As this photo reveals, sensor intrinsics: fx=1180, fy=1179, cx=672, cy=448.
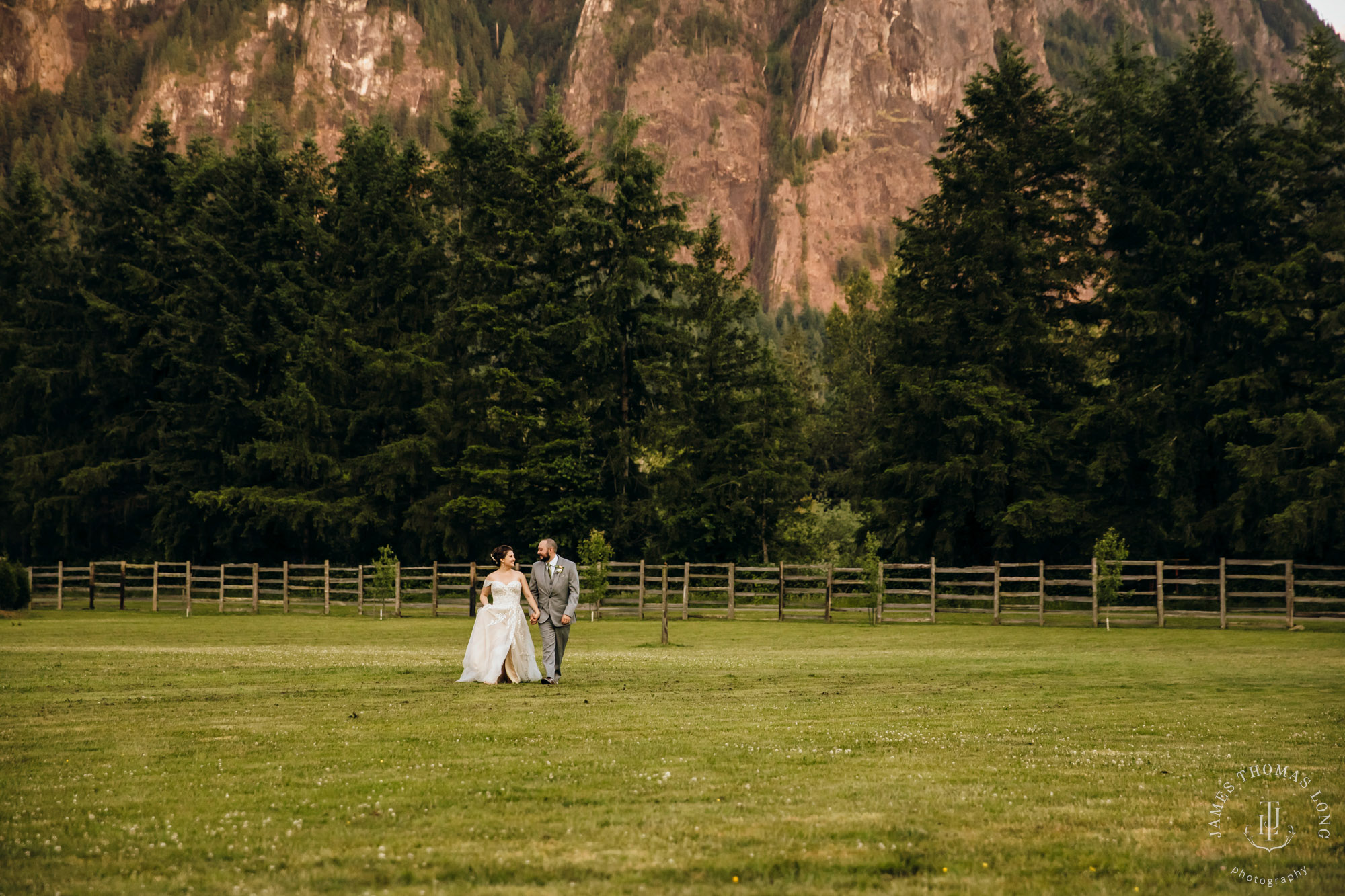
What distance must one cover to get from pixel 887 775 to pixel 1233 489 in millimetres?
37956

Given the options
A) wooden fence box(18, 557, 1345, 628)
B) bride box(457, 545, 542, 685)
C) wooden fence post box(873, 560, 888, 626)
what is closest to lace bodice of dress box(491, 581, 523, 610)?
bride box(457, 545, 542, 685)

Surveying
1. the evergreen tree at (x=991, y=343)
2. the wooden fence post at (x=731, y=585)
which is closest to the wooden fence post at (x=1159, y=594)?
the evergreen tree at (x=991, y=343)

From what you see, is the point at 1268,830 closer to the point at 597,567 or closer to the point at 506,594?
the point at 506,594

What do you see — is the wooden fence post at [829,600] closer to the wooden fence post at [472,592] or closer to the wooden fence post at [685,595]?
the wooden fence post at [685,595]

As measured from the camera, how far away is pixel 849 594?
123 ft

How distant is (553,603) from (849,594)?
2339cm

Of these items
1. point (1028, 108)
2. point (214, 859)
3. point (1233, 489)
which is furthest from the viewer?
point (1028, 108)

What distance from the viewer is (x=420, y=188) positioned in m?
57.8

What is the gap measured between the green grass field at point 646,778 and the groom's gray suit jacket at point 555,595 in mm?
1012

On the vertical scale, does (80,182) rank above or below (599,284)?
above

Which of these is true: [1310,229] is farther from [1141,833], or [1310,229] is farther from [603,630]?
[1141,833]

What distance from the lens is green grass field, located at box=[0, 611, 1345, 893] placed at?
5730mm

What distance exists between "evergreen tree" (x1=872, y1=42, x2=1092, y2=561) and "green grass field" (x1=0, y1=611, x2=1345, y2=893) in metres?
26.0

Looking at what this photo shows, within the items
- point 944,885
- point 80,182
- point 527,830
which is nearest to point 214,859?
point 527,830
